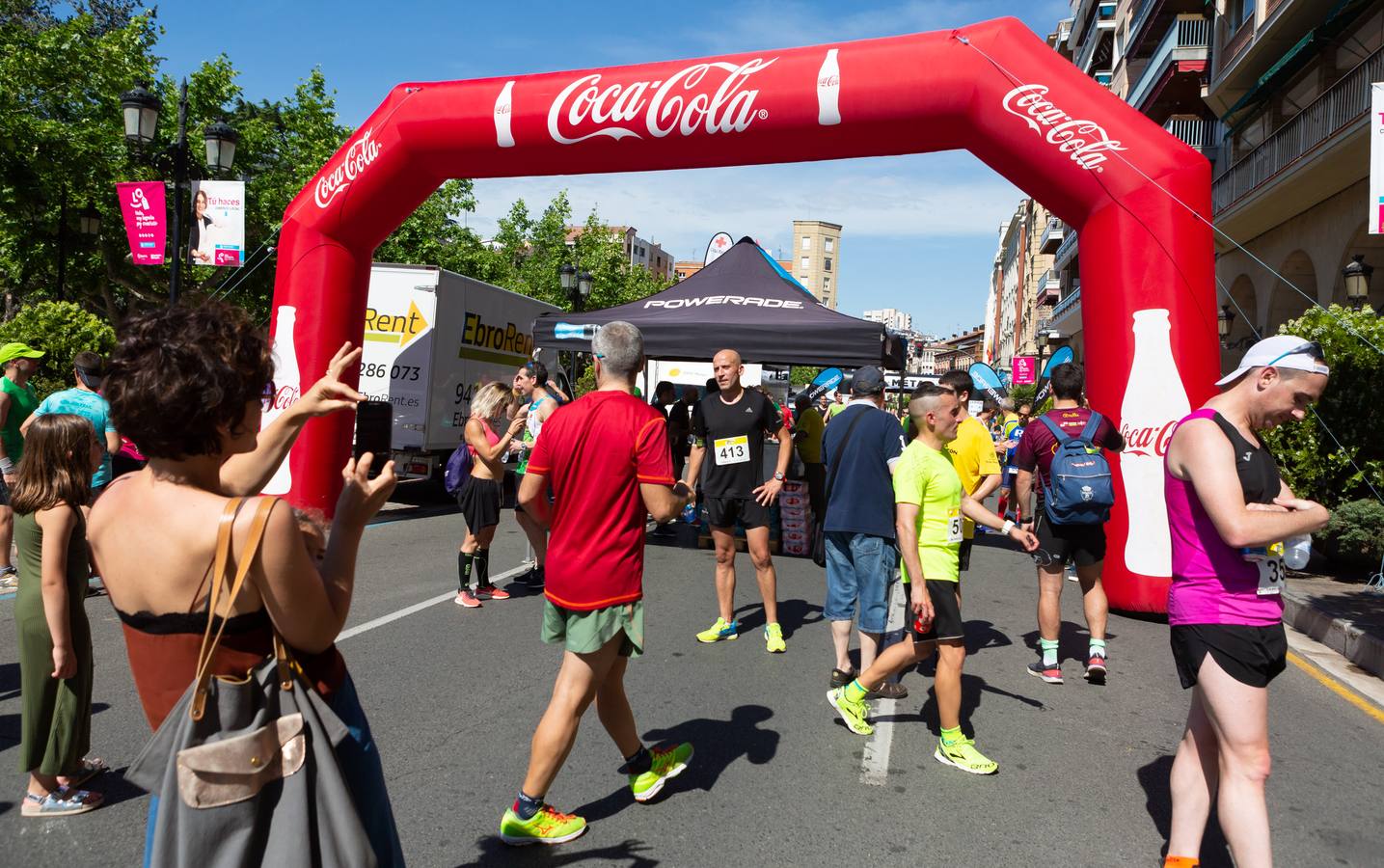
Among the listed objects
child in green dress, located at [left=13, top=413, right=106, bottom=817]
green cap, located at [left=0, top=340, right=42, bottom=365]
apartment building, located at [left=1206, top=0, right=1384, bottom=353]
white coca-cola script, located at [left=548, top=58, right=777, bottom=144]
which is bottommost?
child in green dress, located at [left=13, top=413, right=106, bottom=817]

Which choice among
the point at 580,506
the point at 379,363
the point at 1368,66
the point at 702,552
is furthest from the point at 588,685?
the point at 1368,66

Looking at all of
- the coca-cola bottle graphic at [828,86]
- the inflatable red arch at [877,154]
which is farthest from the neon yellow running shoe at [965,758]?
the coca-cola bottle graphic at [828,86]

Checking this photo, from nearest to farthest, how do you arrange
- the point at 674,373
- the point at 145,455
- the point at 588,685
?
the point at 145,455 < the point at 588,685 < the point at 674,373

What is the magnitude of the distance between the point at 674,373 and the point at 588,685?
80.3ft

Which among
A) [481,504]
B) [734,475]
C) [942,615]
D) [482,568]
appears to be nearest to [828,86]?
→ [734,475]

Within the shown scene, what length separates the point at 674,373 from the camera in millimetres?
27625

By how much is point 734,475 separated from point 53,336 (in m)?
14.3

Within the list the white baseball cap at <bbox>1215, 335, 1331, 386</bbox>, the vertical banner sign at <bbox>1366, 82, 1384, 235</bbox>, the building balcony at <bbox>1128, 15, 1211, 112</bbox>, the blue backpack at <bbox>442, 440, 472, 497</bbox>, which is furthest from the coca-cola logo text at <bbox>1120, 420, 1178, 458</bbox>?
the building balcony at <bbox>1128, 15, 1211, 112</bbox>

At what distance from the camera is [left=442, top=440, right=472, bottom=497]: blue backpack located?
295 inches

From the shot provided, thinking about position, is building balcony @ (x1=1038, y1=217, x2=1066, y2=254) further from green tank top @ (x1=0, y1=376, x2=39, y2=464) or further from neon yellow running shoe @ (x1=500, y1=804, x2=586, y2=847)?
neon yellow running shoe @ (x1=500, y1=804, x2=586, y2=847)

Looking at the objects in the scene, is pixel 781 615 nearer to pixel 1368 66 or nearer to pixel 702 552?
pixel 702 552

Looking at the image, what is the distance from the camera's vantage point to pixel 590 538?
3.33 m

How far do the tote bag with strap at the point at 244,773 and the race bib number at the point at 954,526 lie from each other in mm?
3186

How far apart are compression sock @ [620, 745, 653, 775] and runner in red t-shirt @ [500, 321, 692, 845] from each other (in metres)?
0.33
